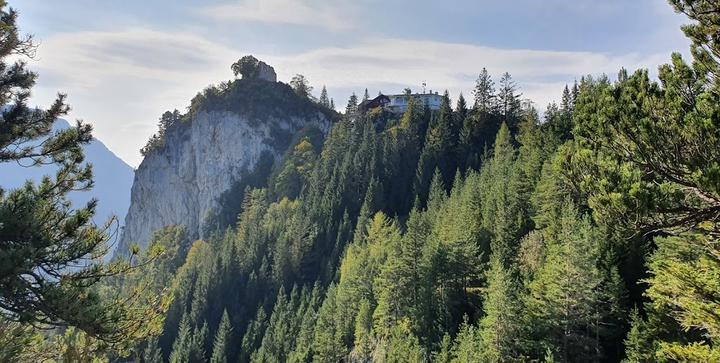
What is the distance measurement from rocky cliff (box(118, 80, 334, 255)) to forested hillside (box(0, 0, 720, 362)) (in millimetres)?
9124

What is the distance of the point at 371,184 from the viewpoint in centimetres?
7200

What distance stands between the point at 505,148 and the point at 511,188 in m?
17.6

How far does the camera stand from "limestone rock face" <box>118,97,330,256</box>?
116188 millimetres

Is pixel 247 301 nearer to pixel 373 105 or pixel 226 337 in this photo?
pixel 226 337

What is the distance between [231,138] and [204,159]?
9980 mm

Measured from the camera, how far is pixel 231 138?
384ft

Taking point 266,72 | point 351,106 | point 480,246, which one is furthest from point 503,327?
point 266,72

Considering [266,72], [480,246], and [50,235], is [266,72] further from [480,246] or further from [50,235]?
[50,235]

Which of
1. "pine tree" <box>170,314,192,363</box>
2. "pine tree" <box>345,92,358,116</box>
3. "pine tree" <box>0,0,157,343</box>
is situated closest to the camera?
"pine tree" <box>0,0,157,343</box>

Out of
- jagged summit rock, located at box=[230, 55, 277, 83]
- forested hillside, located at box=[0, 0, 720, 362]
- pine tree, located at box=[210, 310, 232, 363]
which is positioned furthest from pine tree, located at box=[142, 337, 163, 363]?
jagged summit rock, located at box=[230, 55, 277, 83]

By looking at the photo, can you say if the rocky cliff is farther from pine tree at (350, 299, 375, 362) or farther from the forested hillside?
pine tree at (350, 299, 375, 362)

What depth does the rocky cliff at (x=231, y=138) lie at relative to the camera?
115812mm

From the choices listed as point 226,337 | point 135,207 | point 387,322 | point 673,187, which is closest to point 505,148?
point 387,322

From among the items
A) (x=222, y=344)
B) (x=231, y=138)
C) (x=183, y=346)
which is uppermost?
(x=231, y=138)
